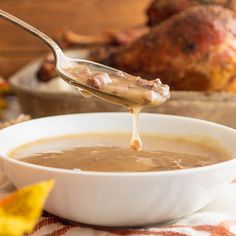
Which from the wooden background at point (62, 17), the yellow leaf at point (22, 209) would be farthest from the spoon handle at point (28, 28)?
the wooden background at point (62, 17)

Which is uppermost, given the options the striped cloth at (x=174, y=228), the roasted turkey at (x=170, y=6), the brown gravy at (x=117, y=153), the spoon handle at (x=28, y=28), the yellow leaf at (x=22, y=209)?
the roasted turkey at (x=170, y=6)

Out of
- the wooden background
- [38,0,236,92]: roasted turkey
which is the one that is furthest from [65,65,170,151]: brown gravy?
the wooden background

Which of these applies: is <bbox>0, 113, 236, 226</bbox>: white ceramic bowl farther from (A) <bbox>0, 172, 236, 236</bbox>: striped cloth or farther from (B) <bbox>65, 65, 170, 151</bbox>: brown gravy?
(B) <bbox>65, 65, 170, 151</bbox>: brown gravy

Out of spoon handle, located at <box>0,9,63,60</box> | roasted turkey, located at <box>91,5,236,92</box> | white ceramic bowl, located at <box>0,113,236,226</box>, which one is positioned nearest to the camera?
white ceramic bowl, located at <box>0,113,236,226</box>

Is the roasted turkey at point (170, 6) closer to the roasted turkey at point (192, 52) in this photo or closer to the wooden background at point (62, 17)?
the roasted turkey at point (192, 52)

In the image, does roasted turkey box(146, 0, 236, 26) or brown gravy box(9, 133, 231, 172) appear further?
roasted turkey box(146, 0, 236, 26)

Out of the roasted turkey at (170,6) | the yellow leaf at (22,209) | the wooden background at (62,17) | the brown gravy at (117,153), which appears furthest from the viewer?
the wooden background at (62,17)

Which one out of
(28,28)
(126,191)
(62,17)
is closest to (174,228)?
(126,191)
